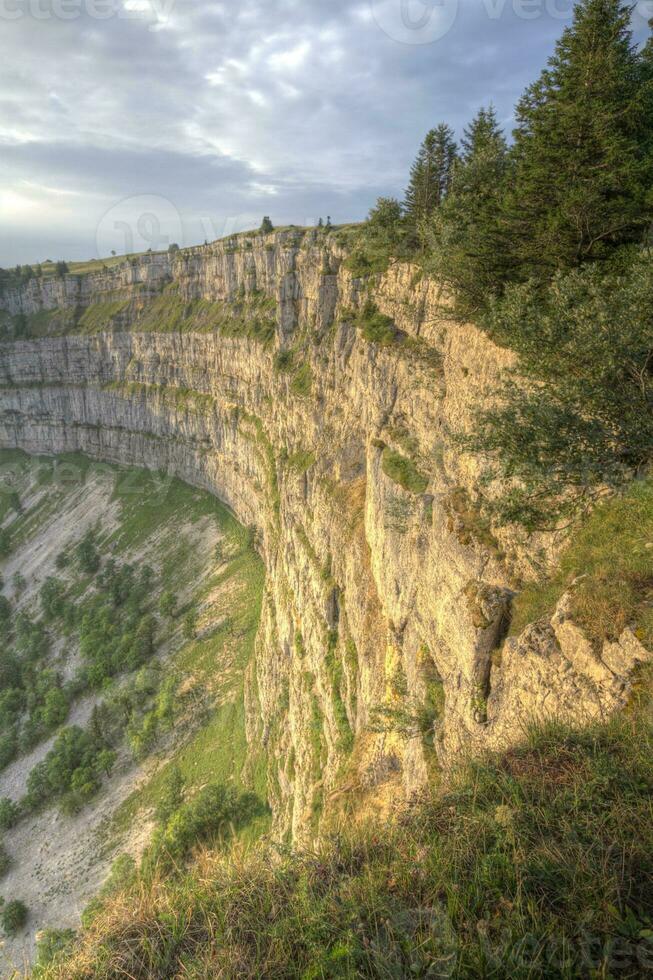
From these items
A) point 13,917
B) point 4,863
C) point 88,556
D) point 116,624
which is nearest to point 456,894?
point 13,917

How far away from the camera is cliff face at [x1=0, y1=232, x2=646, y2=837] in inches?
478

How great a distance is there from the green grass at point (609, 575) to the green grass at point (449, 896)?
221 centimetres

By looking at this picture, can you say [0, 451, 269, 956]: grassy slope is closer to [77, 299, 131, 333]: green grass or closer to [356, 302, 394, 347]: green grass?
[77, 299, 131, 333]: green grass

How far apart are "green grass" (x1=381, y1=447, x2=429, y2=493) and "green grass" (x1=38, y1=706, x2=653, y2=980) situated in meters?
12.8

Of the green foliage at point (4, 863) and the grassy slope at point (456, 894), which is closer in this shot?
the grassy slope at point (456, 894)

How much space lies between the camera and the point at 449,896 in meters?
5.12

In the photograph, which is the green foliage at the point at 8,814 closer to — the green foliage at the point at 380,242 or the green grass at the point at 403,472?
the green grass at the point at 403,472

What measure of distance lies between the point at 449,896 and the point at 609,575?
643cm

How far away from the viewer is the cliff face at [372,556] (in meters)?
12.1

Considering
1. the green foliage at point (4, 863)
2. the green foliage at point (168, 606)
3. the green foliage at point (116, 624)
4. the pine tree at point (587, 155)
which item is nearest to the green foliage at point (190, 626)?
the green foliage at point (168, 606)

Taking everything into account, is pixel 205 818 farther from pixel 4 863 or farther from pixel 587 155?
pixel 587 155

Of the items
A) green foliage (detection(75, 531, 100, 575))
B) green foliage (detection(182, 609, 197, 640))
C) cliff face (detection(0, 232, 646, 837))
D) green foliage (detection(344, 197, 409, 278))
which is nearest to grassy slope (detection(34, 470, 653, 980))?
cliff face (detection(0, 232, 646, 837))

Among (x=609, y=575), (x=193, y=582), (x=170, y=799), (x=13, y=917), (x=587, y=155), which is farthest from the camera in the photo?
(x=193, y=582)

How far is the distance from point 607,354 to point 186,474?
3093 inches
